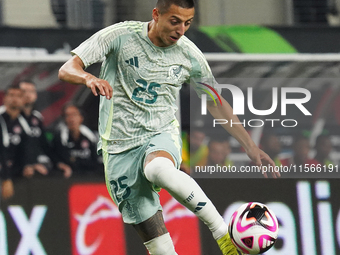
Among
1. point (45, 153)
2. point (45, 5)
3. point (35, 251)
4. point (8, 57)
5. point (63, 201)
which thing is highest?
point (45, 5)

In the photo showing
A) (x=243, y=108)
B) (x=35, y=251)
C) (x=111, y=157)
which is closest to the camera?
(x=111, y=157)

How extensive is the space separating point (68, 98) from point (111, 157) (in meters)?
2.46

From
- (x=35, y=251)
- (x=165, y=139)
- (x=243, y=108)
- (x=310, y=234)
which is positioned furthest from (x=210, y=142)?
(x=165, y=139)

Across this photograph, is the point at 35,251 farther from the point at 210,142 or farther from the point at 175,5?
the point at 175,5

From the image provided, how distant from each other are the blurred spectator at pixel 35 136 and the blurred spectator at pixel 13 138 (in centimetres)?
4

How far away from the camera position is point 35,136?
641 cm

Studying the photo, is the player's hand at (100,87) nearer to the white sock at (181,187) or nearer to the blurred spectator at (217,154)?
the white sock at (181,187)

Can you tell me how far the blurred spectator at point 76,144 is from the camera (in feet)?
21.2

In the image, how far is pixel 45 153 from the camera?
642cm

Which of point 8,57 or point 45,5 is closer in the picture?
point 8,57

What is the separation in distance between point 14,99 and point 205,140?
2.11m

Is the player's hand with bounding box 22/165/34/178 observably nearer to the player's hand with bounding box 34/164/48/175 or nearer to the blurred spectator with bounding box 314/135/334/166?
the player's hand with bounding box 34/164/48/175

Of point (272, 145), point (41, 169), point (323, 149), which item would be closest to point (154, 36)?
point (41, 169)

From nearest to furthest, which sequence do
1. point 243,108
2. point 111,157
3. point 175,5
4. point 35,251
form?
point 175,5 → point 111,157 → point 35,251 → point 243,108
